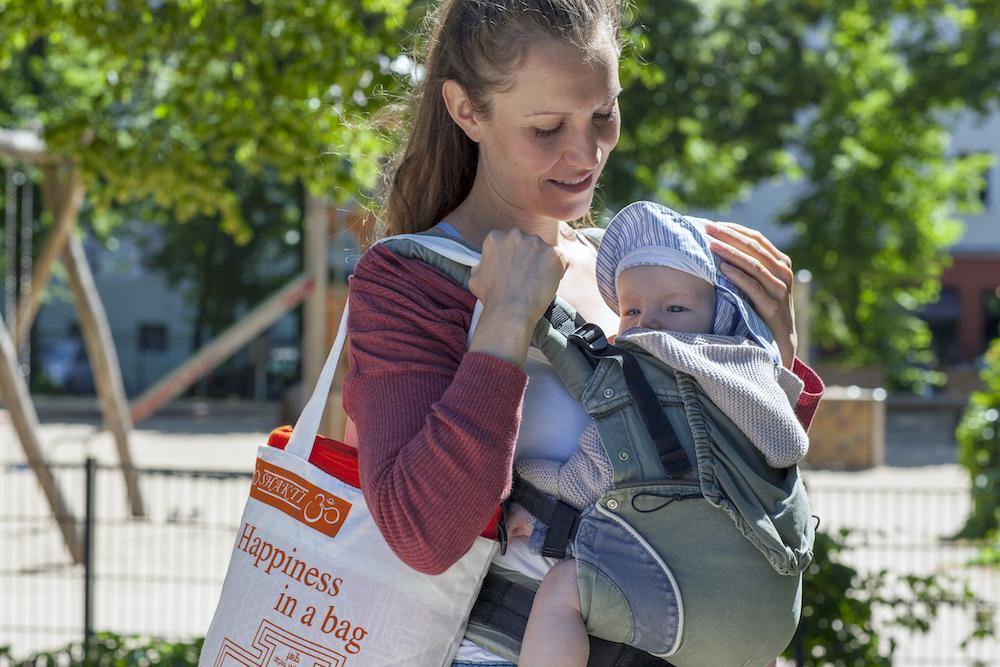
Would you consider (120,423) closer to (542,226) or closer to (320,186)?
(320,186)

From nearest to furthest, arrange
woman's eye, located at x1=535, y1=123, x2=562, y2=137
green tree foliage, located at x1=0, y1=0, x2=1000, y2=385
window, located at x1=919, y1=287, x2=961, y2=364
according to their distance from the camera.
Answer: woman's eye, located at x1=535, y1=123, x2=562, y2=137, green tree foliage, located at x1=0, y1=0, x2=1000, y2=385, window, located at x1=919, y1=287, x2=961, y2=364

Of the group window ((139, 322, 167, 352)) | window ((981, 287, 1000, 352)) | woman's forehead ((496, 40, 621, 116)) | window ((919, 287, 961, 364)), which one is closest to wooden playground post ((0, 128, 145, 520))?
woman's forehead ((496, 40, 621, 116))

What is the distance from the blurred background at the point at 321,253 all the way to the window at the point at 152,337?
0.13 meters

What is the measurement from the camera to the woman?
4.89ft

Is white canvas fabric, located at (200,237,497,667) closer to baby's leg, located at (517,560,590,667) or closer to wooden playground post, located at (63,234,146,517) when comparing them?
baby's leg, located at (517,560,590,667)

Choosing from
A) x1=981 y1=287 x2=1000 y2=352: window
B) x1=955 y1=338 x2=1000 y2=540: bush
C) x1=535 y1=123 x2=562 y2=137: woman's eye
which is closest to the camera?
x1=535 y1=123 x2=562 y2=137: woman's eye

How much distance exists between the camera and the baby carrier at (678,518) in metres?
1.55

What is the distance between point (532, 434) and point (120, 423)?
379 inches

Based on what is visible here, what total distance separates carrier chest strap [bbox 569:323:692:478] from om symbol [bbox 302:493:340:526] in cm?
37

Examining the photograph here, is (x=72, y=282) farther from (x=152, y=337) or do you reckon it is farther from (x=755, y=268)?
(x=152, y=337)

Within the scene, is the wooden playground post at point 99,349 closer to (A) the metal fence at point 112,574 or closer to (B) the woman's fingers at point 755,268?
(A) the metal fence at point 112,574

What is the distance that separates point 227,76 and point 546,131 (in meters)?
4.93

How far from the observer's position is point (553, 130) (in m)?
1.72

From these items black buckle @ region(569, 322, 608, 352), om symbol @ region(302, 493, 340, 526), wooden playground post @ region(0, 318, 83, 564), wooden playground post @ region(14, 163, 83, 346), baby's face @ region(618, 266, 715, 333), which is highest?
wooden playground post @ region(14, 163, 83, 346)
